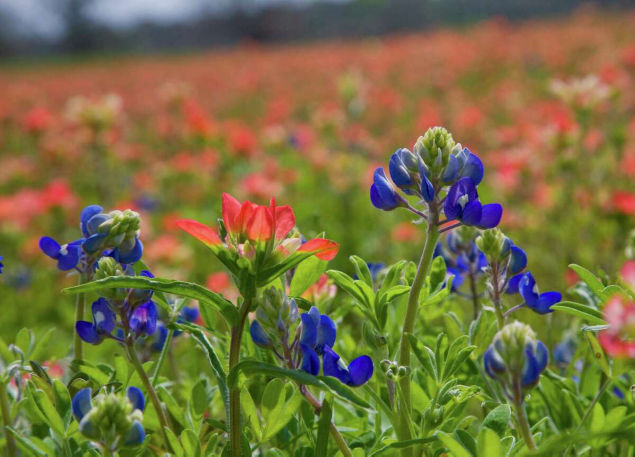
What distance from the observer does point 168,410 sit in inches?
44.2

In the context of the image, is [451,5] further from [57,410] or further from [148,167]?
[57,410]

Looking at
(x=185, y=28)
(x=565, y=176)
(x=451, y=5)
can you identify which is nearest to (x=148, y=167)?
(x=565, y=176)

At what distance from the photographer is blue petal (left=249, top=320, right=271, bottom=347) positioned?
2.79ft

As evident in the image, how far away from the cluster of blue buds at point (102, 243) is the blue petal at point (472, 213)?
0.46 meters

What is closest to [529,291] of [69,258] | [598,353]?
[598,353]

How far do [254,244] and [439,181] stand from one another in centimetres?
26

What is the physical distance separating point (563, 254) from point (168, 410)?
83.9 inches

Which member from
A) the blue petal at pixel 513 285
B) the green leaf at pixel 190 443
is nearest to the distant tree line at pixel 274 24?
the blue petal at pixel 513 285

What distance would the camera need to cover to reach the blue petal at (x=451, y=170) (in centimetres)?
85

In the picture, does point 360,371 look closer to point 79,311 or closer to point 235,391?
point 235,391

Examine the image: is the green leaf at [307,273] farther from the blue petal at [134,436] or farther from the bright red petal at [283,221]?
the blue petal at [134,436]

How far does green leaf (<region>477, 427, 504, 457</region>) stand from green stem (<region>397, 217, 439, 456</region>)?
0.34 ft

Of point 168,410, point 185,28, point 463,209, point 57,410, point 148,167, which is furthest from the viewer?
point 185,28

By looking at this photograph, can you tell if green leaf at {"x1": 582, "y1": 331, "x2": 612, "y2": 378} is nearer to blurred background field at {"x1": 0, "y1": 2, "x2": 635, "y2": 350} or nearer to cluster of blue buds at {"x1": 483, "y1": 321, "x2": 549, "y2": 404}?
cluster of blue buds at {"x1": 483, "y1": 321, "x2": 549, "y2": 404}
